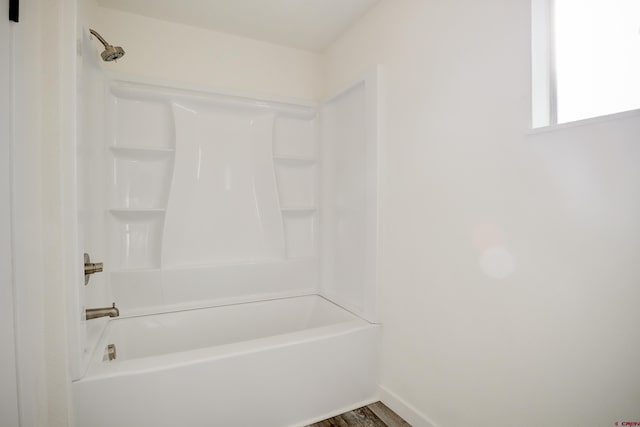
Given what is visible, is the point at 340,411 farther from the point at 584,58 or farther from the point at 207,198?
the point at 584,58

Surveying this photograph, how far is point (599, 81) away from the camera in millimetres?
1089

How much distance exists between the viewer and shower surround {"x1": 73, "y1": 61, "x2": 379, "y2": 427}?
1564 mm

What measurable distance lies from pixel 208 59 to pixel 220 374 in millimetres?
2061

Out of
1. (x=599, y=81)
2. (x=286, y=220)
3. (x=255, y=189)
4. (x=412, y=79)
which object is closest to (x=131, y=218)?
(x=255, y=189)

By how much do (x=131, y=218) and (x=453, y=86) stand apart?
2.09 metres

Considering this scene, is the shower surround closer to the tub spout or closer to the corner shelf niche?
the corner shelf niche

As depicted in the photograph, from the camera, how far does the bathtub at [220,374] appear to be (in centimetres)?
138

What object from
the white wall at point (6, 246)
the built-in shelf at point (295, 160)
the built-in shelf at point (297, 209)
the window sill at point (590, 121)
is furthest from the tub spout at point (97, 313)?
the window sill at point (590, 121)

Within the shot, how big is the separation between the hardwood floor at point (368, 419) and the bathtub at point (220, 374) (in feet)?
0.12

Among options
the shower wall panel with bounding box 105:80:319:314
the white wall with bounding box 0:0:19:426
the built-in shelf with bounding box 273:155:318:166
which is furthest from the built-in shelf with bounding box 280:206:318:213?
the white wall with bounding box 0:0:19:426

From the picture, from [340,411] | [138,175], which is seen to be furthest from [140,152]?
[340,411]

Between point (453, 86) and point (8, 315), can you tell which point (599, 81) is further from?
point (8, 315)

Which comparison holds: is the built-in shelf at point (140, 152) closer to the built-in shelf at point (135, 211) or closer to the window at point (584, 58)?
the built-in shelf at point (135, 211)

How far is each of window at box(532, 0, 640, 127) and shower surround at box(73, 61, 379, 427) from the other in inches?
35.4
